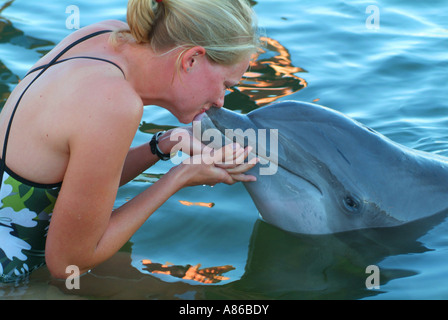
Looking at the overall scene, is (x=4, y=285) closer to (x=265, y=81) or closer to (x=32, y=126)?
(x=32, y=126)

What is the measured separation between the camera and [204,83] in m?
4.32

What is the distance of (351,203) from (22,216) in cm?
240

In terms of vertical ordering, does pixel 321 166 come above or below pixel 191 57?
below

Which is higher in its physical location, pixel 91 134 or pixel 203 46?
pixel 203 46

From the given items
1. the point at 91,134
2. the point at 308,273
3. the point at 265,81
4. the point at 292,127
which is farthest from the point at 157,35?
the point at 265,81

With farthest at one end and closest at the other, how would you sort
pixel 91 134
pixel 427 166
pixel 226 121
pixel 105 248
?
pixel 427 166, pixel 226 121, pixel 105 248, pixel 91 134

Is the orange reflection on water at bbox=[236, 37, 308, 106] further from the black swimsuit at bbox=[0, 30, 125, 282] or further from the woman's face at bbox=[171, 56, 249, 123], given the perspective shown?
the black swimsuit at bbox=[0, 30, 125, 282]

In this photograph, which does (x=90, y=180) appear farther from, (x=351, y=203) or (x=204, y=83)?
(x=351, y=203)

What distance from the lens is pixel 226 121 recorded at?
4.82 m

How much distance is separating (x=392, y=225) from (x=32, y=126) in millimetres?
2836

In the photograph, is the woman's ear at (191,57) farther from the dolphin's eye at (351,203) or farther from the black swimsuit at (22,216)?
the dolphin's eye at (351,203)

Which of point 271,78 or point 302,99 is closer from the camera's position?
point 302,99

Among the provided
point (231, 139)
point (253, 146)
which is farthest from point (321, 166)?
point (231, 139)

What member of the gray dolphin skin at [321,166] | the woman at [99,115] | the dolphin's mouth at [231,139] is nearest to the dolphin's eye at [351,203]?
the gray dolphin skin at [321,166]
